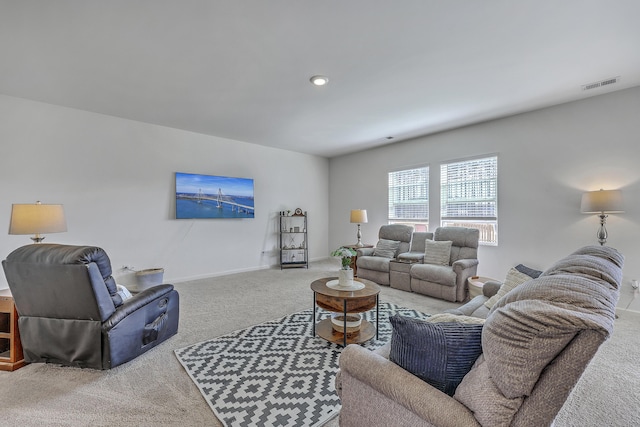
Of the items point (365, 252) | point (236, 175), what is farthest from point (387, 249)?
point (236, 175)

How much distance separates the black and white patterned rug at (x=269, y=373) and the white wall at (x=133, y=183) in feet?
8.83

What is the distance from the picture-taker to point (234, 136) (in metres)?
5.34

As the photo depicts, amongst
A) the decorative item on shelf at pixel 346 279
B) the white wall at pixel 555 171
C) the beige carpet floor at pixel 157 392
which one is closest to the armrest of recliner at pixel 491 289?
the beige carpet floor at pixel 157 392

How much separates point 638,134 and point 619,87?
1.94 ft

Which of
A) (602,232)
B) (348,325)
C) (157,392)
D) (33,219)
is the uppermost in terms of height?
(33,219)

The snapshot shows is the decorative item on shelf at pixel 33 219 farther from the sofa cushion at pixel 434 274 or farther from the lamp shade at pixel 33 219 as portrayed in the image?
the sofa cushion at pixel 434 274

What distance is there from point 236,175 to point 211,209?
0.85 metres

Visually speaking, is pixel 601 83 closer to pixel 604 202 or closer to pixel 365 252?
pixel 604 202

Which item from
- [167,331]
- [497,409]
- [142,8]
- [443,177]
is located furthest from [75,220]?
[443,177]

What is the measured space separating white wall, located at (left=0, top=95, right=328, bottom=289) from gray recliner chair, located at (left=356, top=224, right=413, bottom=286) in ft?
6.93

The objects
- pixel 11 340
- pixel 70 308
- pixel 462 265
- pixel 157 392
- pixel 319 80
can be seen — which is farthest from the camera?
pixel 462 265

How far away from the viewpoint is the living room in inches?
137

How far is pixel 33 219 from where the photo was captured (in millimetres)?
2674

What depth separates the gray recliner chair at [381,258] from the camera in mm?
4711
